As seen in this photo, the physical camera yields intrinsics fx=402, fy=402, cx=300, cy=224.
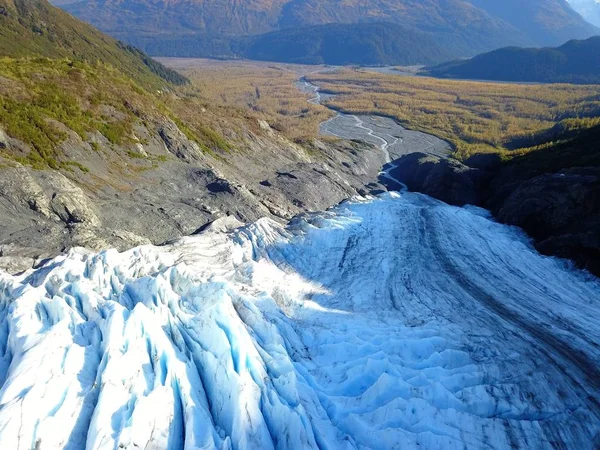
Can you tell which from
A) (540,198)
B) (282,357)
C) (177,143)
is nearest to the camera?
(282,357)

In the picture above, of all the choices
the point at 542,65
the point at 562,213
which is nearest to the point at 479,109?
the point at 562,213

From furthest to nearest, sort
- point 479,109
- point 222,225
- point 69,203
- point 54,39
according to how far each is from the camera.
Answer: point 479,109 < point 54,39 < point 222,225 < point 69,203

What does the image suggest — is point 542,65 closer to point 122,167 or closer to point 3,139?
point 122,167

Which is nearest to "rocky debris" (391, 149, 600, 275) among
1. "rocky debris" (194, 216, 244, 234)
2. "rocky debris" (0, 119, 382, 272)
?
"rocky debris" (0, 119, 382, 272)

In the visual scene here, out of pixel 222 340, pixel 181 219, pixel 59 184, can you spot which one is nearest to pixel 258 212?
pixel 181 219

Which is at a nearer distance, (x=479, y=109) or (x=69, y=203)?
(x=69, y=203)

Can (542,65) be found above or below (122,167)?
above

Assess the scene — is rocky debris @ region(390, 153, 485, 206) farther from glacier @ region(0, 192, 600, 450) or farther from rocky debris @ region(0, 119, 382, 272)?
glacier @ region(0, 192, 600, 450)

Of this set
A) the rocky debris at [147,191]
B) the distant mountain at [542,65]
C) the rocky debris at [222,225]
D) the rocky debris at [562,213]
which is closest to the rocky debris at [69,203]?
the rocky debris at [147,191]
